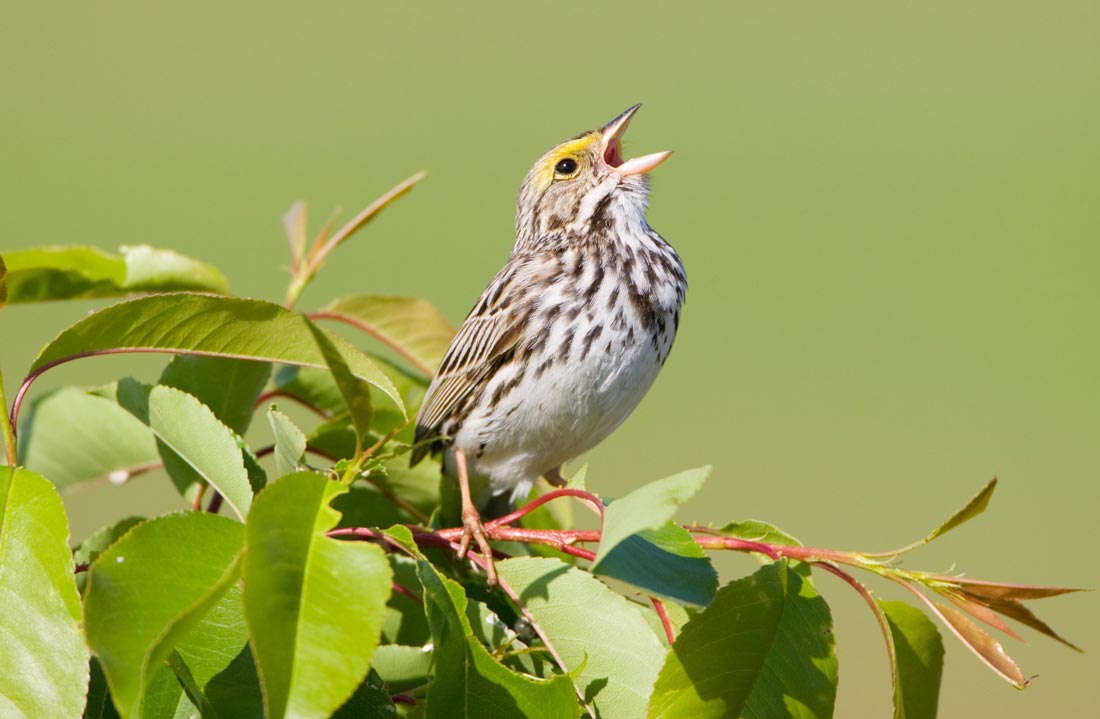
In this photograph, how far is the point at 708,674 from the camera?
1647 mm

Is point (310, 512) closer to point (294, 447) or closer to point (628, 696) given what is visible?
point (294, 447)

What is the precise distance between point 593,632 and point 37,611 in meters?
0.74

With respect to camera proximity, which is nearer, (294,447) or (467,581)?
(294,447)

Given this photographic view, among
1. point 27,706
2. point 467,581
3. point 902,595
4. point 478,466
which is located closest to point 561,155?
point 478,466

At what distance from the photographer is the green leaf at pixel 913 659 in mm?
1736

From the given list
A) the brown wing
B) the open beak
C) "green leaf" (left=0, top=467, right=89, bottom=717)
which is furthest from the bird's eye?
"green leaf" (left=0, top=467, right=89, bottom=717)

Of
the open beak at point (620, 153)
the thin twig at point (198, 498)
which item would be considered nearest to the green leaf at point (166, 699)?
the thin twig at point (198, 498)

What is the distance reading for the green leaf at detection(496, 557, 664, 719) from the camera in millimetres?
1687

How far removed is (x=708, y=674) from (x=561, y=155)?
245 centimetres

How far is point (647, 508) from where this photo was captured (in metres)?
1.42

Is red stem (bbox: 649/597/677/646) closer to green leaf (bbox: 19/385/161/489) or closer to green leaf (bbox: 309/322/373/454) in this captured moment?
green leaf (bbox: 309/322/373/454)

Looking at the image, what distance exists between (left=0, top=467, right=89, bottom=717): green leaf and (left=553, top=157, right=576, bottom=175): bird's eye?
2.54 metres

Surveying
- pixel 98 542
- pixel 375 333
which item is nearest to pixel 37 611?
pixel 98 542

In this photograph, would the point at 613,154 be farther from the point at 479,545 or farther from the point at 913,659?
the point at 913,659
